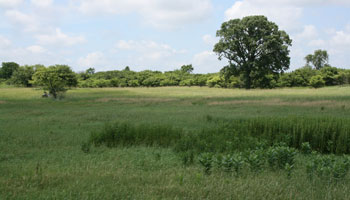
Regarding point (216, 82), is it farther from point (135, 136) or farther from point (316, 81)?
point (135, 136)

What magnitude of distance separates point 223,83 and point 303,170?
63.9 meters

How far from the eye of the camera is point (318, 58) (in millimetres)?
102250

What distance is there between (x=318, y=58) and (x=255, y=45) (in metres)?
64.6

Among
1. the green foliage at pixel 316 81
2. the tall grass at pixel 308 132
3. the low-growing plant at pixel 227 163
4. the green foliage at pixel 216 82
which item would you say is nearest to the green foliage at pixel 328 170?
the low-growing plant at pixel 227 163

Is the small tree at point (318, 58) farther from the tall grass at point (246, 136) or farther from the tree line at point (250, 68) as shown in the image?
the tall grass at point (246, 136)

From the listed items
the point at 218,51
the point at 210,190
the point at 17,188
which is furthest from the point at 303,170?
the point at 218,51

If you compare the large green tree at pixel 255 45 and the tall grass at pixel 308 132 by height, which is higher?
the large green tree at pixel 255 45

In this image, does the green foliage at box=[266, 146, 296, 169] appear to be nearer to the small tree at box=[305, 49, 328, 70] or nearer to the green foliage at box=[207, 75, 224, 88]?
the green foliage at box=[207, 75, 224, 88]

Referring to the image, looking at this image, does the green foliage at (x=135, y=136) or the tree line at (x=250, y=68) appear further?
the tree line at (x=250, y=68)

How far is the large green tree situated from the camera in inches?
1938

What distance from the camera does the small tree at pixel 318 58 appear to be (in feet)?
332

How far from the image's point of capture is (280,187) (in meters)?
5.43

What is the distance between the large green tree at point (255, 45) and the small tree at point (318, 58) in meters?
59.6

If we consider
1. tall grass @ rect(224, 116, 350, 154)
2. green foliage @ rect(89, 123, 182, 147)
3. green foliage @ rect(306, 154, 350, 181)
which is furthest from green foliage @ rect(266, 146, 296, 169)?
green foliage @ rect(89, 123, 182, 147)
